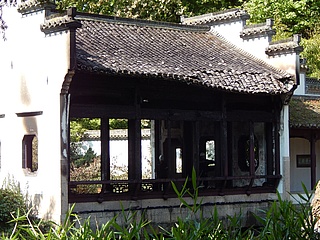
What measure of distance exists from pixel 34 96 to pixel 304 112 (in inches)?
345

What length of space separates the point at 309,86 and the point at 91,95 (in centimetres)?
1043

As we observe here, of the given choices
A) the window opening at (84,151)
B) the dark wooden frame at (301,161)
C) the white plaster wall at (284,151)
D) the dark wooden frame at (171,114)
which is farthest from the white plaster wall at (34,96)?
the dark wooden frame at (301,161)

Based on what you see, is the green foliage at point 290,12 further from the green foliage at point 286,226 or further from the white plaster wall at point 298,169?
the green foliage at point 286,226

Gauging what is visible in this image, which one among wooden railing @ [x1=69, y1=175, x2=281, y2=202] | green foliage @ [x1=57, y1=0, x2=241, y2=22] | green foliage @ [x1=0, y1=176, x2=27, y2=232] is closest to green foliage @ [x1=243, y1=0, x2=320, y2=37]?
green foliage @ [x1=57, y1=0, x2=241, y2=22]

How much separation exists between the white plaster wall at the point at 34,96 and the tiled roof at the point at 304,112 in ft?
24.2

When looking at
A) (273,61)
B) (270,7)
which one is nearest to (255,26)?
(273,61)

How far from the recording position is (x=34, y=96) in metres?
16.5

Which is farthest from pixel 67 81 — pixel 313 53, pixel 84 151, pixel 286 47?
pixel 313 53

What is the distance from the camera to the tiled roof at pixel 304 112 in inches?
820

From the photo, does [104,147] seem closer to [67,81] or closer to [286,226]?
[67,81]

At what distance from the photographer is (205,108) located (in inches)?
707

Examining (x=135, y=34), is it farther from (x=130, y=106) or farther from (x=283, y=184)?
(x=283, y=184)

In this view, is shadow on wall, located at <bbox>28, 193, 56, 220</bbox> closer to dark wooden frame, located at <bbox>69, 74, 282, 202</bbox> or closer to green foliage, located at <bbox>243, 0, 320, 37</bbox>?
dark wooden frame, located at <bbox>69, 74, 282, 202</bbox>

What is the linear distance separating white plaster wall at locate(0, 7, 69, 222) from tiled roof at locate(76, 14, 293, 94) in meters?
0.68
